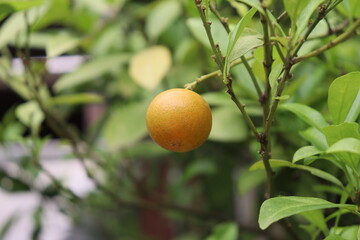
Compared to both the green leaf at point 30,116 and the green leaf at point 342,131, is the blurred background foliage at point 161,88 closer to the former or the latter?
the green leaf at point 30,116

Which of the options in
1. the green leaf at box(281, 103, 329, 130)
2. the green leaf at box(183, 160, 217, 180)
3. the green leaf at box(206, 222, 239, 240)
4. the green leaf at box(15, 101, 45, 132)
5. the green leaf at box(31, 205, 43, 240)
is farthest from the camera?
the green leaf at box(31, 205, 43, 240)

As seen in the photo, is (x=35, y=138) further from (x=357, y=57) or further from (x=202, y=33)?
(x=357, y=57)

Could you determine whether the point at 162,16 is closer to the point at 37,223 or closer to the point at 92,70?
the point at 92,70

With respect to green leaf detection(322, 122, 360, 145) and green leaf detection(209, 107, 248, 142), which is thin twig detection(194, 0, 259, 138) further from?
green leaf detection(209, 107, 248, 142)

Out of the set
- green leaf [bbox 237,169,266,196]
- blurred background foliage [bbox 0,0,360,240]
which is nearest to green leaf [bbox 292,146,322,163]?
blurred background foliage [bbox 0,0,360,240]

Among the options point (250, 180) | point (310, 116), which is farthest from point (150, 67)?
point (310, 116)

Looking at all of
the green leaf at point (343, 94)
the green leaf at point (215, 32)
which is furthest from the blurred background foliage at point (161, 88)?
the green leaf at point (343, 94)

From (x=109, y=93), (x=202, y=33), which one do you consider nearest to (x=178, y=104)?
(x=202, y=33)
